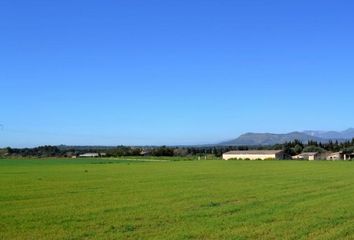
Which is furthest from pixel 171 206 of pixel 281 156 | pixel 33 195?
pixel 281 156

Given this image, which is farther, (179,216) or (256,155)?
(256,155)

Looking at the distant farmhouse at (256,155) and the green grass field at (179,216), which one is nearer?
the green grass field at (179,216)

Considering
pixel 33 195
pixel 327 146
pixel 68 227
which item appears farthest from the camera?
pixel 327 146

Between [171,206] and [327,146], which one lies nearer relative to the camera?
[171,206]

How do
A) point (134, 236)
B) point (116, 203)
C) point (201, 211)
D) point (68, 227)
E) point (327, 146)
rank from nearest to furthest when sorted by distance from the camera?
point (134, 236)
point (68, 227)
point (201, 211)
point (116, 203)
point (327, 146)

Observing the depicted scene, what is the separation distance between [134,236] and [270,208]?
8.35m

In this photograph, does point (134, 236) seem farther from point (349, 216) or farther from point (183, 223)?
point (349, 216)

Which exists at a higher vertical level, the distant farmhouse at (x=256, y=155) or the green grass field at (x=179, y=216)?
the distant farmhouse at (x=256, y=155)

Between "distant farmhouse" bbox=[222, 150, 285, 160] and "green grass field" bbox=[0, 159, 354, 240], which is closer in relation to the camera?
"green grass field" bbox=[0, 159, 354, 240]

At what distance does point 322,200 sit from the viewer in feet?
83.9

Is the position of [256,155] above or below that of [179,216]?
above

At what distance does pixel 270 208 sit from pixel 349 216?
11.5 ft

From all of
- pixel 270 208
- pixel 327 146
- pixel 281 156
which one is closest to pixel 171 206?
pixel 270 208

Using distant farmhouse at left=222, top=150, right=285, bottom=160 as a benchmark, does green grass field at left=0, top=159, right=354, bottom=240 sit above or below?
below
